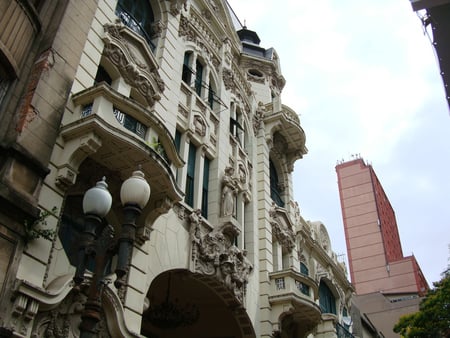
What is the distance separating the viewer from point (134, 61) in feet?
50.1

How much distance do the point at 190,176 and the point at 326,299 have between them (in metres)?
16.5

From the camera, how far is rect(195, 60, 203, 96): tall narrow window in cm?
2061

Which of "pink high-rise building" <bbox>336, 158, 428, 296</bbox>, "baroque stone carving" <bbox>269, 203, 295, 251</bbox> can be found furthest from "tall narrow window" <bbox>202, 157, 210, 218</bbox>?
"pink high-rise building" <bbox>336, 158, 428, 296</bbox>

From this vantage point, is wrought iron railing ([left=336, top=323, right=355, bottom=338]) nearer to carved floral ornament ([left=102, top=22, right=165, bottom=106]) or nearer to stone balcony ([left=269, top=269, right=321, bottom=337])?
stone balcony ([left=269, top=269, right=321, bottom=337])

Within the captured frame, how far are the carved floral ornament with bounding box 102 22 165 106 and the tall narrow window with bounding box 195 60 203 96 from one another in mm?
4233

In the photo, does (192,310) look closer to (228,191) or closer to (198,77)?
(228,191)

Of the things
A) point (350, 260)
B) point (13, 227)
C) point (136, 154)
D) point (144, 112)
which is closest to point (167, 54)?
point (144, 112)

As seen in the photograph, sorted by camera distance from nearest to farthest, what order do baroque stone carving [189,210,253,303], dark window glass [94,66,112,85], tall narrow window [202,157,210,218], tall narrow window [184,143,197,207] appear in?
dark window glass [94,66,112,85]
baroque stone carving [189,210,253,303]
tall narrow window [184,143,197,207]
tall narrow window [202,157,210,218]

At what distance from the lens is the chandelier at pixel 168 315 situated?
693 inches

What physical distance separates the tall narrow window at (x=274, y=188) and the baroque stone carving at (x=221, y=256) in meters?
7.22

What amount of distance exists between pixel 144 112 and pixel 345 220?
8277 cm

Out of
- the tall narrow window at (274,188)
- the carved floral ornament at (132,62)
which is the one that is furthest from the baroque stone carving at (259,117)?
the carved floral ornament at (132,62)

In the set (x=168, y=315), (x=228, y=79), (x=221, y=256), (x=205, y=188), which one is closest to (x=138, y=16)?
(x=228, y=79)

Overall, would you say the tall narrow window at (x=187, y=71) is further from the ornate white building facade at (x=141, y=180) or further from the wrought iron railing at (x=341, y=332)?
the wrought iron railing at (x=341, y=332)
